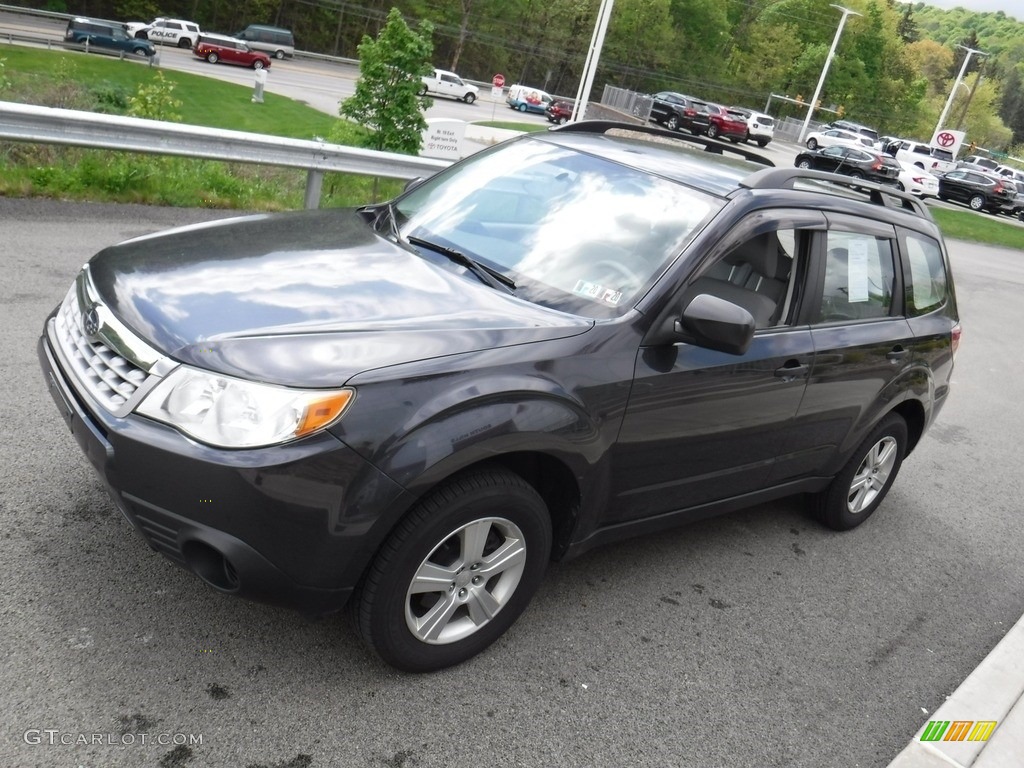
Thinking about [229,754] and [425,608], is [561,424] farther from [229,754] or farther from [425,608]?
[229,754]

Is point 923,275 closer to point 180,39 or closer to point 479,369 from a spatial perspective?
point 479,369

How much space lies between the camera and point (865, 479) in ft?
17.4

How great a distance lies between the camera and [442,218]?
4.20 meters

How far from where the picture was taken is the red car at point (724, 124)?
160ft

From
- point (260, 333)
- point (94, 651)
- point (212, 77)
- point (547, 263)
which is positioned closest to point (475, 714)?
point (94, 651)

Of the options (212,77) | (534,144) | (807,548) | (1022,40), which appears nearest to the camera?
(534,144)

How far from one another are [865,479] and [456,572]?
3.02m

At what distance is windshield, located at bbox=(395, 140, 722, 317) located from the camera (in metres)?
3.64

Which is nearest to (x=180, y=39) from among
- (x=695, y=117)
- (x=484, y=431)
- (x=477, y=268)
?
(x=695, y=117)

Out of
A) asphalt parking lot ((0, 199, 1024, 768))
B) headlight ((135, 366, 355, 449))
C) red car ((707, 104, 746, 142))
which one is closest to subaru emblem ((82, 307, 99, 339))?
headlight ((135, 366, 355, 449))

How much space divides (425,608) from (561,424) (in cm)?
78

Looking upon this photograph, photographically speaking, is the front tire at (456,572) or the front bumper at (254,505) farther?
the front tire at (456,572)

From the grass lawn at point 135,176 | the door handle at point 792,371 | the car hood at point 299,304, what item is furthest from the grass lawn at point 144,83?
the door handle at point 792,371

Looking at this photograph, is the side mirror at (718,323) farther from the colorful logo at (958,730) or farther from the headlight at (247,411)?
the colorful logo at (958,730)
